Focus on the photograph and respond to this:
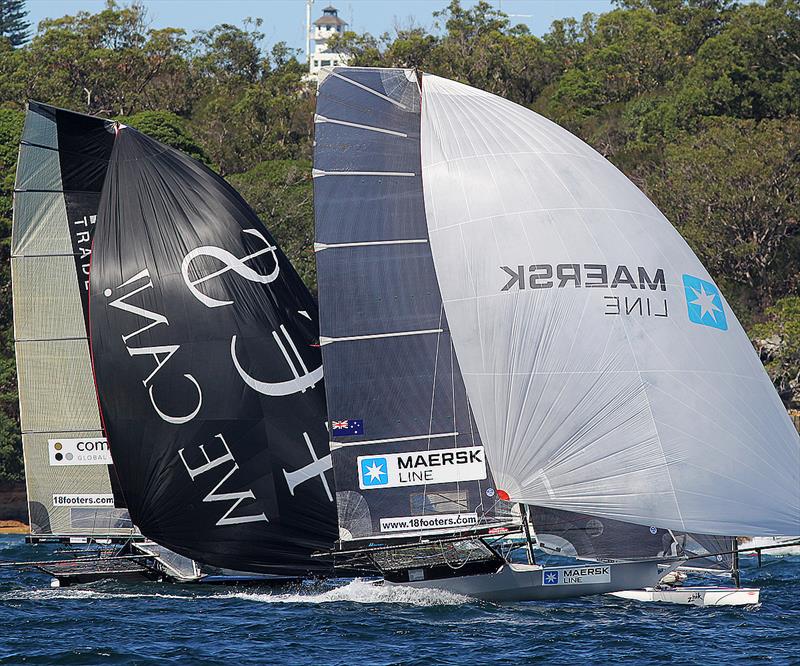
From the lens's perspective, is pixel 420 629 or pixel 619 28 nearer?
pixel 420 629

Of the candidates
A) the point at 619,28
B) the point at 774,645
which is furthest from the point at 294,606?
the point at 619,28

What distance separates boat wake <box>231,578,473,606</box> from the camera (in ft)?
61.2

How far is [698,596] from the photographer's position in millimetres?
18969

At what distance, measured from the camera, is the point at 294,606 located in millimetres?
19234

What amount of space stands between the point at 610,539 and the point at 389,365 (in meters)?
3.81

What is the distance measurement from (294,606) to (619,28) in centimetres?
5559

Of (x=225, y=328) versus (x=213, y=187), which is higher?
(x=213, y=187)

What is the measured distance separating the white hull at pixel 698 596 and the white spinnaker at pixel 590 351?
1.85 metres

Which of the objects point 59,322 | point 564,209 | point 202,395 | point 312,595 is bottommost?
point 312,595

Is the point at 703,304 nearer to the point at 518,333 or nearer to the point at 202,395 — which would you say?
the point at 518,333

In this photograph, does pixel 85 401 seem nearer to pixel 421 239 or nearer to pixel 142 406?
pixel 142 406

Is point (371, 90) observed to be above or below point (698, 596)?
above

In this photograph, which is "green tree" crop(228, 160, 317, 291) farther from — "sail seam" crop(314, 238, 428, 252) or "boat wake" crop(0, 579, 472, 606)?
"sail seam" crop(314, 238, 428, 252)

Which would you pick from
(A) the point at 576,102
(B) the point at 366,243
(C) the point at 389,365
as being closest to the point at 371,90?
(B) the point at 366,243
